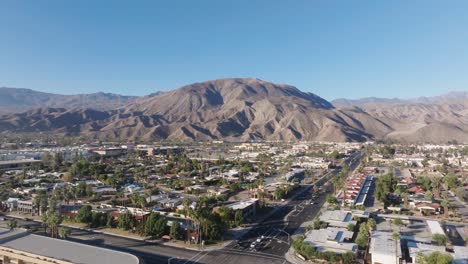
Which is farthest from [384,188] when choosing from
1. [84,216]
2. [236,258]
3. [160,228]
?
[84,216]

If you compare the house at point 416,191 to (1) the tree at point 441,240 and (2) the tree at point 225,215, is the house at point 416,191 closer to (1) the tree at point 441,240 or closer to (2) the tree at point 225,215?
(1) the tree at point 441,240

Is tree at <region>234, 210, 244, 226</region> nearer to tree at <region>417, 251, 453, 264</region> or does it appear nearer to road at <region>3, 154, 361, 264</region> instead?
road at <region>3, 154, 361, 264</region>

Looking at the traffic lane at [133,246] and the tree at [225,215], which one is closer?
the traffic lane at [133,246]

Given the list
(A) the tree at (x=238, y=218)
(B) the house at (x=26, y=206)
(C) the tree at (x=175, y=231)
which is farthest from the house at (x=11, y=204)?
(A) the tree at (x=238, y=218)

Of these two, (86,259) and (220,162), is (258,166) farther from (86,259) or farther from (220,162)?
(86,259)

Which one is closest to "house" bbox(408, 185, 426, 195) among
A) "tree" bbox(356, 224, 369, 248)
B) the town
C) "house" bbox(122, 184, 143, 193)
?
the town

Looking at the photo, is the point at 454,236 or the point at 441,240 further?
the point at 454,236

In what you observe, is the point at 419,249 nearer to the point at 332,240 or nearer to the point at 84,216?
the point at 332,240

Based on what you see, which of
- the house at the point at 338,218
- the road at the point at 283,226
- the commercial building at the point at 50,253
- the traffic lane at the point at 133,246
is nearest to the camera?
the commercial building at the point at 50,253

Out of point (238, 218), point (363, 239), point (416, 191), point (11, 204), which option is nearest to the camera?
point (363, 239)
